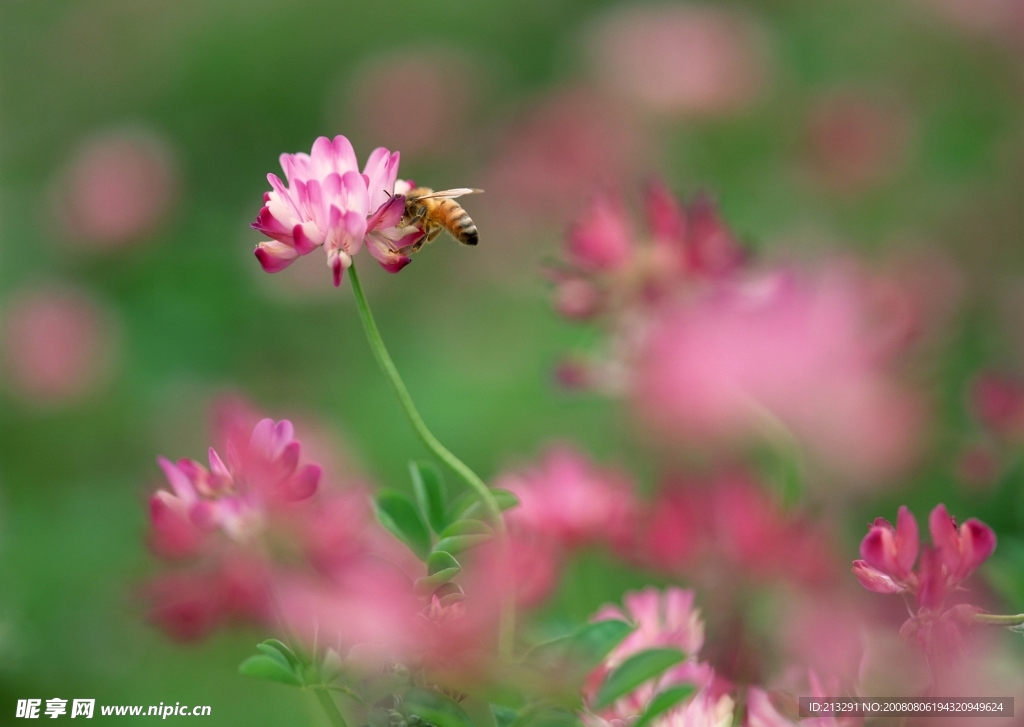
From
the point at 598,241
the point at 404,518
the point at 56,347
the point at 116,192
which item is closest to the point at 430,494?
the point at 404,518

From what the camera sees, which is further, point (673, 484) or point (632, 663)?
point (673, 484)

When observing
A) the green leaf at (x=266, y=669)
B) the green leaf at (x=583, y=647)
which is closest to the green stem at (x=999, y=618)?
the green leaf at (x=583, y=647)

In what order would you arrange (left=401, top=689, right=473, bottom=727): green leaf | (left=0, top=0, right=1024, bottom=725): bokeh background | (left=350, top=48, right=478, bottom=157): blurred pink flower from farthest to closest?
(left=350, top=48, right=478, bottom=157): blurred pink flower < (left=0, top=0, right=1024, bottom=725): bokeh background < (left=401, top=689, right=473, bottom=727): green leaf

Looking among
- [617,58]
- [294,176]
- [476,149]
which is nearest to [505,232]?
[476,149]

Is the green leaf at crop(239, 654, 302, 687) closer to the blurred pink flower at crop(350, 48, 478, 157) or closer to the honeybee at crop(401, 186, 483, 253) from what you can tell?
the honeybee at crop(401, 186, 483, 253)

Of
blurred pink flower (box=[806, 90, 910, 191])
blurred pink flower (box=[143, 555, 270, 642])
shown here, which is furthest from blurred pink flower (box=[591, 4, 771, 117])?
blurred pink flower (box=[143, 555, 270, 642])

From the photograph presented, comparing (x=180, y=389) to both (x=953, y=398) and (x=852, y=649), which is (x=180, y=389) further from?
(x=852, y=649)
